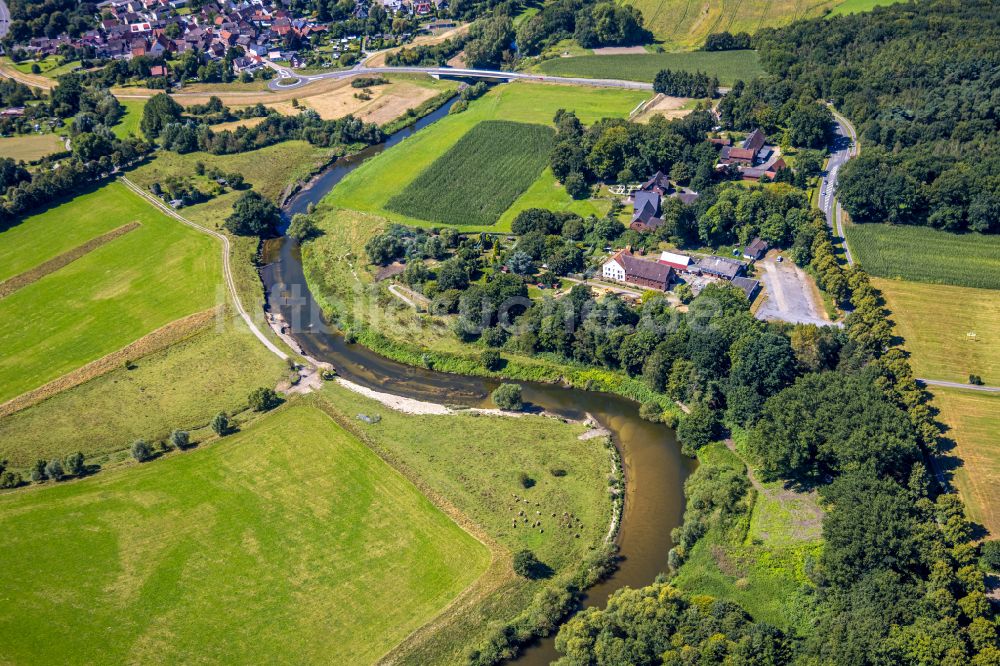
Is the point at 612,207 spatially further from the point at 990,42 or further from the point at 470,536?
the point at 990,42

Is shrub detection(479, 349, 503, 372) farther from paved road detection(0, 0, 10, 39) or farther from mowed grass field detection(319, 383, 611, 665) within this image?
paved road detection(0, 0, 10, 39)

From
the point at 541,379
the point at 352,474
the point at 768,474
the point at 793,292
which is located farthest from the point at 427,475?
the point at 793,292

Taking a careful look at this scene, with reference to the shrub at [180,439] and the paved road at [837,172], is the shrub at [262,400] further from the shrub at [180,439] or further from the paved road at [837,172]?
the paved road at [837,172]

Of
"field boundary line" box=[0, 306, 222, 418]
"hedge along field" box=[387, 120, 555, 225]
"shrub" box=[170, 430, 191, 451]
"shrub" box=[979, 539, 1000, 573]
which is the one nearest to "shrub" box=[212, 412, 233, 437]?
"shrub" box=[170, 430, 191, 451]

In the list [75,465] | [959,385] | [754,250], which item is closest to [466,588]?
[75,465]

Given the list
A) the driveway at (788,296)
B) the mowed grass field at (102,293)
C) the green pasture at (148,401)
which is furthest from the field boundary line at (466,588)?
the driveway at (788,296)

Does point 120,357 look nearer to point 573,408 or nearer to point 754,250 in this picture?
point 573,408
